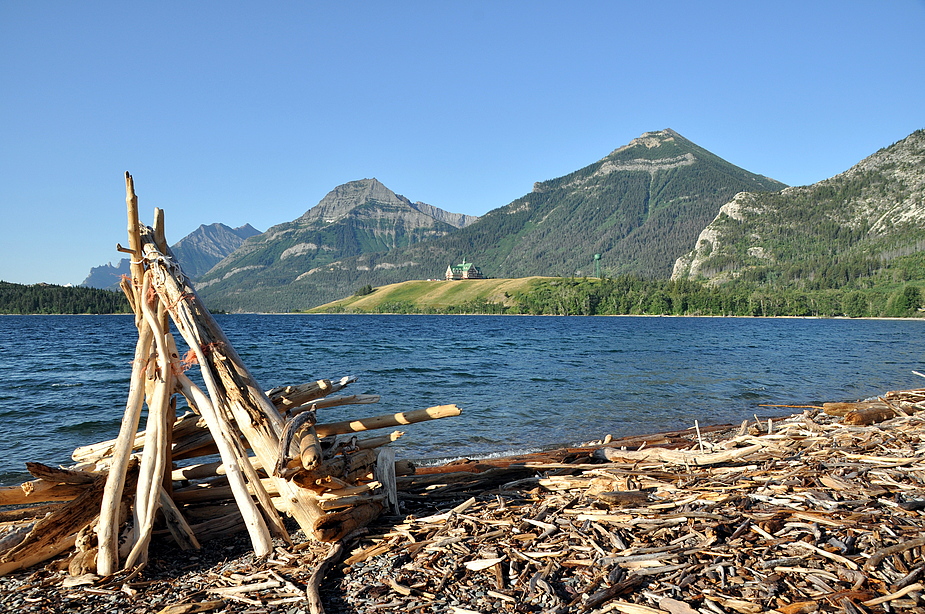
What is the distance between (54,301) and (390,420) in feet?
609

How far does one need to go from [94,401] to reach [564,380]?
20634 mm

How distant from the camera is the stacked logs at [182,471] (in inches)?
222

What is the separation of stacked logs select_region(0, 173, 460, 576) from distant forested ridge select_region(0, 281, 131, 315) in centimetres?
18028

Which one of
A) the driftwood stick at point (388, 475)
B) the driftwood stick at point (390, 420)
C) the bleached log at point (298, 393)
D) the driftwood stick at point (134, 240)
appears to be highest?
the driftwood stick at point (134, 240)

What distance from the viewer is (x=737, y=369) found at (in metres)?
33.2

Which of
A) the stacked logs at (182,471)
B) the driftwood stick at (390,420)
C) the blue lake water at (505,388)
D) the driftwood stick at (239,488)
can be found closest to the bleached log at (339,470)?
the stacked logs at (182,471)

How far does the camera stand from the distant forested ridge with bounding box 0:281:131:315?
5886 inches

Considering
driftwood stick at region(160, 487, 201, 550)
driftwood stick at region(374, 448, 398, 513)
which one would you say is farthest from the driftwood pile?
driftwood stick at region(160, 487, 201, 550)

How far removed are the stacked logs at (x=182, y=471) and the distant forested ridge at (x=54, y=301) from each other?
180m

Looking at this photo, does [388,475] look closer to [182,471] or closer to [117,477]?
[182,471]

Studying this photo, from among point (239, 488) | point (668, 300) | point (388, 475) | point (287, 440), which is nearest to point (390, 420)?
point (388, 475)

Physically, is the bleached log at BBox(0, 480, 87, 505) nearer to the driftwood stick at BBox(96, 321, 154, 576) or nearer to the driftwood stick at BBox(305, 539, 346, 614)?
the driftwood stick at BBox(96, 321, 154, 576)

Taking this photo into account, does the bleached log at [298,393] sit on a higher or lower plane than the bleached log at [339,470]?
higher

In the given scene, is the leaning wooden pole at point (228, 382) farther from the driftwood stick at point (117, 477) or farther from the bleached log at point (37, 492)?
the bleached log at point (37, 492)
